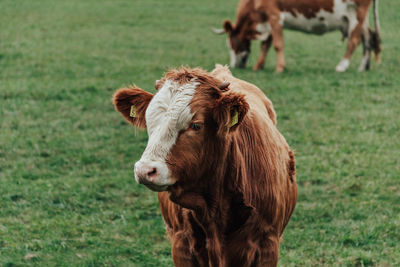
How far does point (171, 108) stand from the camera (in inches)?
129

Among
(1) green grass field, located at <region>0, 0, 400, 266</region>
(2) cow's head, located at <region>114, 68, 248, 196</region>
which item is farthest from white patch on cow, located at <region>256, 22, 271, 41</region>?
(2) cow's head, located at <region>114, 68, 248, 196</region>

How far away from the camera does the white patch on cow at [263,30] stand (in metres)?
14.0

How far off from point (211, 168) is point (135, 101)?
60 cm

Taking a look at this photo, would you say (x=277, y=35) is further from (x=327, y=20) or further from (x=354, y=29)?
(x=354, y=29)

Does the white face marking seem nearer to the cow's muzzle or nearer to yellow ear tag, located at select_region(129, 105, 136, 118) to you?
yellow ear tag, located at select_region(129, 105, 136, 118)

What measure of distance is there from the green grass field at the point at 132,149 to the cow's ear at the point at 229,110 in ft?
7.92

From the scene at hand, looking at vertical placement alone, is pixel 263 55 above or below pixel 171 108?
below

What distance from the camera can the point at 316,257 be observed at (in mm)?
5551

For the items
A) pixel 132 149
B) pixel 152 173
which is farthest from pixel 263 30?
pixel 152 173

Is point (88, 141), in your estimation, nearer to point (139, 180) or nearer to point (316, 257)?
point (316, 257)

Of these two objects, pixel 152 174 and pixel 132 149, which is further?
pixel 132 149

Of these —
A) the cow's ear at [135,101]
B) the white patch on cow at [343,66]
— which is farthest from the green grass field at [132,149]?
the cow's ear at [135,101]

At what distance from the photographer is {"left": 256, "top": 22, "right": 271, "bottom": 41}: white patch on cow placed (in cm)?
1398

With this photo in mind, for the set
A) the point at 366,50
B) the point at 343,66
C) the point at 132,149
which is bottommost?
the point at 132,149
